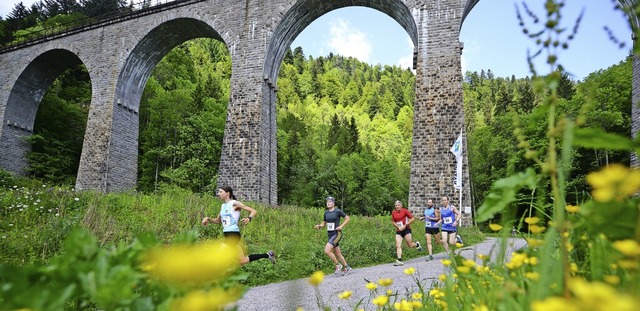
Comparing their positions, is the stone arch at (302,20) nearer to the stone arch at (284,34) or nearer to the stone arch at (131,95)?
the stone arch at (284,34)

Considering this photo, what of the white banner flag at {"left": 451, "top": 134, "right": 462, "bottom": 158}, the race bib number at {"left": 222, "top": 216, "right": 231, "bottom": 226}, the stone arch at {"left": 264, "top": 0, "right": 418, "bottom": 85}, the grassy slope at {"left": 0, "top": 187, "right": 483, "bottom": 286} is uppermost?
the stone arch at {"left": 264, "top": 0, "right": 418, "bottom": 85}

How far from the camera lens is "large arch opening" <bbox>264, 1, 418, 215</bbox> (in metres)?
18.1

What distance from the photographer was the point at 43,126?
26.5 m

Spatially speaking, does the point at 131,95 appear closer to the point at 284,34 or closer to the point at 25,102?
the point at 25,102

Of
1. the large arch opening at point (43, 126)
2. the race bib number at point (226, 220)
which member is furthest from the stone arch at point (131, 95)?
the race bib number at point (226, 220)

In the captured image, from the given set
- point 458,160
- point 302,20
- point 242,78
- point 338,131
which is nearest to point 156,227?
point 242,78

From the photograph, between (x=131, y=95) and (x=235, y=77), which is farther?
(x=131, y=95)

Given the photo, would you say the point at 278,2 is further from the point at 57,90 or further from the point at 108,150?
the point at 57,90

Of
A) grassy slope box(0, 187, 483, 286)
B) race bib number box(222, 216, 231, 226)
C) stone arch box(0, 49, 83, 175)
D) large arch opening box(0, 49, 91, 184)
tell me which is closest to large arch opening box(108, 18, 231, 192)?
large arch opening box(0, 49, 91, 184)

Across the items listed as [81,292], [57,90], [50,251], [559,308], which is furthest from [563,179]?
[57,90]

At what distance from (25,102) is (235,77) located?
1473 centimetres

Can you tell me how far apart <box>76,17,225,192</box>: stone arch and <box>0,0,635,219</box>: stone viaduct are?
0.05 meters

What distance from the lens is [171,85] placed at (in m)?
36.6

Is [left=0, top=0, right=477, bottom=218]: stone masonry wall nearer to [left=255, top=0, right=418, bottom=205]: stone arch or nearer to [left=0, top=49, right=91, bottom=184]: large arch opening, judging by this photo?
[left=255, top=0, right=418, bottom=205]: stone arch
